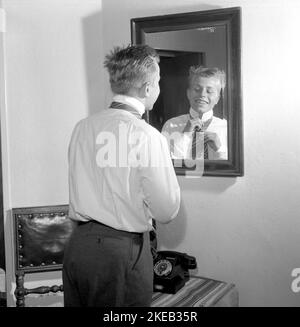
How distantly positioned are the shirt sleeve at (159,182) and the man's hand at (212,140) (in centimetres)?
80

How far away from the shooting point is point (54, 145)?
103 inches

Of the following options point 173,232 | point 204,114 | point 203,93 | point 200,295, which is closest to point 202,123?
point 204,114

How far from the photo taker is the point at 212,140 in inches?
94.2

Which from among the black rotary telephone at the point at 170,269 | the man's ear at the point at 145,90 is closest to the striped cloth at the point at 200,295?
the black rotary telephone at the point at 170,269

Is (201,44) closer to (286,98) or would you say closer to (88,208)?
(286,98)

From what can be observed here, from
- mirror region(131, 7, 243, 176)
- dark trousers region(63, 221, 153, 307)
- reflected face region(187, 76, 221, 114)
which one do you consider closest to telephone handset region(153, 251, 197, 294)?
mirror region(131, 7, 243, 176)

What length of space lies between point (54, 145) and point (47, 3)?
0.81 m

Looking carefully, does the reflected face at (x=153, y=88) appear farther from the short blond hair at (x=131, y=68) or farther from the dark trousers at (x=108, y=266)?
the dark trousers at (x=108, y=266)

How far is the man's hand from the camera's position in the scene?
2377 mm

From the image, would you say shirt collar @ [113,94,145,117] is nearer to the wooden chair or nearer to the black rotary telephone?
the black rotary telephone

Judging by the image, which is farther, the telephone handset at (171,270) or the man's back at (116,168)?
the telephone handset at (171,270)

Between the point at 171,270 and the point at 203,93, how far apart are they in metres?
0.94

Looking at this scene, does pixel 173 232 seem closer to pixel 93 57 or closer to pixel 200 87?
pixel 200 87

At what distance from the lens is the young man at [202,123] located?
2.36 m
